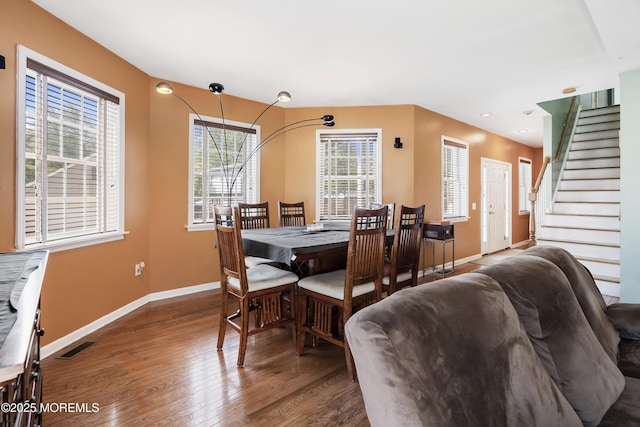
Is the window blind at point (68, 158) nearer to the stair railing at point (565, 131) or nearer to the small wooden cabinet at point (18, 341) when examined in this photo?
the small wooden cabinet at point (18, 341)

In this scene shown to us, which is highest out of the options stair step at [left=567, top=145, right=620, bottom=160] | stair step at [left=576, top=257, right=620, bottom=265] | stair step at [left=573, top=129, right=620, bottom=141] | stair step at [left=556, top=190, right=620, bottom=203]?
stair step at [left=573, top=129, right=620, bottom=141]

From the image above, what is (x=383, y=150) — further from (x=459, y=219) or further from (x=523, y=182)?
(x=523, y=182)

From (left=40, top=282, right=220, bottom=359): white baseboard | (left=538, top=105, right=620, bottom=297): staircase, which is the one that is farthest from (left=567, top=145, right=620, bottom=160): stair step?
(left=40, top=282, right=220, bottom=359): white baseboard

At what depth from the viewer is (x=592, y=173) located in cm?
508

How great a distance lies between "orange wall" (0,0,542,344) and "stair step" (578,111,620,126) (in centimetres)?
156

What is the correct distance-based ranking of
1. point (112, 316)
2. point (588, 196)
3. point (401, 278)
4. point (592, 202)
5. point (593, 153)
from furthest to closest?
point (593, 153)
point (588, 196)
point (592, 202)
point (112, 316)
point (401, 278)

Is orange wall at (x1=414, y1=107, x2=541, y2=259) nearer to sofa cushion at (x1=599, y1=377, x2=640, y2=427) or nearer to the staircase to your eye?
the staircase

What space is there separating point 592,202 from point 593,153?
52.7 inches

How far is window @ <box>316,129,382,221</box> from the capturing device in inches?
187

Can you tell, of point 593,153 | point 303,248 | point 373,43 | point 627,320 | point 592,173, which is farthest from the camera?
point 593,153

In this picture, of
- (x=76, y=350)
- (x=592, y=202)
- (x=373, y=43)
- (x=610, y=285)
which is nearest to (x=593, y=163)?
(x=592, y=202)

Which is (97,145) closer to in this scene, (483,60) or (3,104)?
(3,104)

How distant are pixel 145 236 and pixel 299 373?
2.51 meters

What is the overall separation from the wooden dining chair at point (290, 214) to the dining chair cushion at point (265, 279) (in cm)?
134
